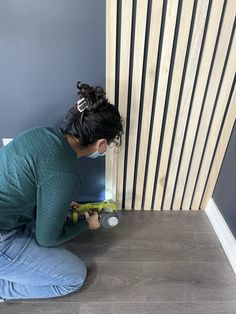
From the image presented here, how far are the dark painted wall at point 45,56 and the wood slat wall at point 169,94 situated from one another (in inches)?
4.0

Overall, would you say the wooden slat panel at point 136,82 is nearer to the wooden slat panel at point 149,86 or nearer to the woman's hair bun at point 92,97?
the wooden slat panel at point 149,86

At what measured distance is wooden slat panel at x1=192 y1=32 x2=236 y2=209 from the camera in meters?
1.16

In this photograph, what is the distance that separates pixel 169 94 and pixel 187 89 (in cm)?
9

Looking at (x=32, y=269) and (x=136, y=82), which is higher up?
(x=136, y=82)

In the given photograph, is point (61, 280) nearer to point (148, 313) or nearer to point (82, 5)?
point (148, 313)

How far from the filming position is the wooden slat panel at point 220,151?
1289mm

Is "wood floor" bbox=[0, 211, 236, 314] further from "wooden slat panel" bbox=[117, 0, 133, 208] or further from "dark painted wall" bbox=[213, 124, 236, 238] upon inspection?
"wooden slat panel" bbox=[117, 0, 133, 208]

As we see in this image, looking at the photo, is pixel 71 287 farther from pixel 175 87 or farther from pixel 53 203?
pixel 175 87

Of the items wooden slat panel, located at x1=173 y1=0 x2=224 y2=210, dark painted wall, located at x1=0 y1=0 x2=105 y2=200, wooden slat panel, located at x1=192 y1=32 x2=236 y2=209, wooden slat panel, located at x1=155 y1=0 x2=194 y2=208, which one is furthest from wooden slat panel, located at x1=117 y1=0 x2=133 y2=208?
wooden slat panel, located at x1=192 y1=32 x2=236 y2=209

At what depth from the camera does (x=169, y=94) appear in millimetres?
1229

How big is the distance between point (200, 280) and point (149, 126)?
2.70ft

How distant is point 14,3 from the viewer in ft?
3.46

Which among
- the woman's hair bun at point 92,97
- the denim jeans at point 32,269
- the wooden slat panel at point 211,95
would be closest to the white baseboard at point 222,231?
the wooden slat panel at point 211,95

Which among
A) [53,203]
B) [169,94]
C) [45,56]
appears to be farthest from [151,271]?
[45,56]
